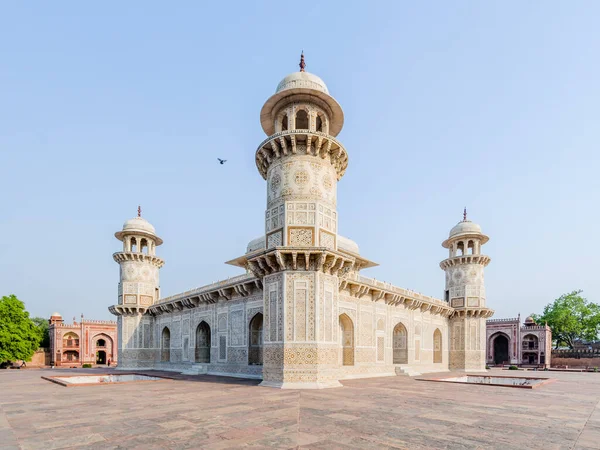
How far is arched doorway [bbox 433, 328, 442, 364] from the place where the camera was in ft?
92.1

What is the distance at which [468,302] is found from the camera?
2873 centimetres

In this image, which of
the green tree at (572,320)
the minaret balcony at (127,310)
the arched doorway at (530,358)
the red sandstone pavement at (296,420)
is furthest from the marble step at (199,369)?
the green tree at (572,320)

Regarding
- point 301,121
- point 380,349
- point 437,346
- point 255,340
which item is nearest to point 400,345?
point 380,349

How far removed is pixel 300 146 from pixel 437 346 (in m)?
19.7

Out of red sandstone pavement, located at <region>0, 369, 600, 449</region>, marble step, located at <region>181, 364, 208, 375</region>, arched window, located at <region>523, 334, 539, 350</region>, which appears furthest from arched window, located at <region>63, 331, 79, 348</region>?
arched window, located at <region>523, 334, 539, 350</region>

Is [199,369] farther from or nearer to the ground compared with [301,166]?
nearer to the ground

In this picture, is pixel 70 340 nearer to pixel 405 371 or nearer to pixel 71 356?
pixel 71 356

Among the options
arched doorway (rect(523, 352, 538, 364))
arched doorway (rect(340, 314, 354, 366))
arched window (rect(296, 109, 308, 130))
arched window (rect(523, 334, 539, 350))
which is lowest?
arched doorway (rect(523, 352, 538, 364))

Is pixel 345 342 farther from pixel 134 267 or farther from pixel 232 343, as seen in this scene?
pixel 134 267

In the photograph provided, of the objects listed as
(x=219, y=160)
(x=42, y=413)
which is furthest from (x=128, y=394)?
(x=219, y=160)

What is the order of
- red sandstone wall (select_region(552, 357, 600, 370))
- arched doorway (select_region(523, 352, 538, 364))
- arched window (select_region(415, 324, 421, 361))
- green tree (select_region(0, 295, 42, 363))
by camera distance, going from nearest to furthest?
arched window (select_region(415, 324, 421, 361)) → green tree (select_region(0, 295, 42, 363)) → red sandstone wall (select_region(552, 357, 600, 370)) → arched doorway (select_region(523, 352, 538, 364))

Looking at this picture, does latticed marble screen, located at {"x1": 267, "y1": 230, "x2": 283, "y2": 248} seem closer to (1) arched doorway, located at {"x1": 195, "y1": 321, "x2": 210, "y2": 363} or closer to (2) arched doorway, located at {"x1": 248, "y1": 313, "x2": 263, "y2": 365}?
(2) arched doorway, located at {"x1": 248, "y1": 313, "x2": 263, "y2": 365}

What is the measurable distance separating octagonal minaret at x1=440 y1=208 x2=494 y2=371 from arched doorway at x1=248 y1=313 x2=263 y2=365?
53.9 ft

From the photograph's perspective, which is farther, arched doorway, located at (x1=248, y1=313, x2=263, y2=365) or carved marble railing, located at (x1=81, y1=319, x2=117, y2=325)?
carved marble railing, located at (x1=81, y1=319, x2=117, y2=325)
